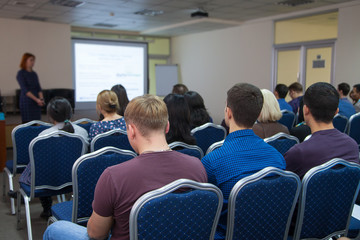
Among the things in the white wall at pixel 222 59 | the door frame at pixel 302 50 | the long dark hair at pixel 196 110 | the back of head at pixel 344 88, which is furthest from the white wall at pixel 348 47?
the long dark hair at pixel 196 110

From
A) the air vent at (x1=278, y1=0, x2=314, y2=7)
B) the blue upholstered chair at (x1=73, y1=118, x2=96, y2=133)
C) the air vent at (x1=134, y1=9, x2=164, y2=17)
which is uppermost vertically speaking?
the air vent at (x1=278, y1=0, x2=314, y2=7)

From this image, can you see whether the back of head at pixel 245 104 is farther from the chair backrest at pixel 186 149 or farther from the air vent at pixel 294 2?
the air vent at pixel 294 2

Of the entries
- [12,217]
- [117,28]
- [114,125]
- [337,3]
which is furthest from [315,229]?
[117,28]

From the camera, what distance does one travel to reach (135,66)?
9.00 m

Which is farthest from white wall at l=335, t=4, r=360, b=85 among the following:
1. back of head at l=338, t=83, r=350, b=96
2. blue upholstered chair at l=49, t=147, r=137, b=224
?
blue upholstered chair at l=49, t=147, r=137, b=224

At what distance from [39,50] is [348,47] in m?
8.27

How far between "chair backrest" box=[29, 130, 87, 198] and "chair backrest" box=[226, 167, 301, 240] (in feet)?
5.24

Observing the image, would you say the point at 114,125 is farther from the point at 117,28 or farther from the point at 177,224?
the point at 117,28

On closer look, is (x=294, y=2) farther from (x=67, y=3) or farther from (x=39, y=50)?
(x=39, y=50)

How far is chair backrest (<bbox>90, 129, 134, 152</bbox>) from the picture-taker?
2675 millimetres

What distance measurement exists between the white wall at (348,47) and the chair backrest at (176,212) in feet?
23.3

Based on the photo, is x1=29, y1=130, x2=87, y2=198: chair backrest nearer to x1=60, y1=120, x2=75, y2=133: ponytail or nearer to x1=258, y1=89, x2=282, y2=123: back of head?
→ x1=60, y1=120, x2=75, y2=133: ponytail

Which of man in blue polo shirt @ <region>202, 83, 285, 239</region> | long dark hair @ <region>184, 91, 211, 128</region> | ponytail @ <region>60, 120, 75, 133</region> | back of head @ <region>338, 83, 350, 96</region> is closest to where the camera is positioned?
man in blue polo shirt @ <region>202, 83, 285, 239</region>

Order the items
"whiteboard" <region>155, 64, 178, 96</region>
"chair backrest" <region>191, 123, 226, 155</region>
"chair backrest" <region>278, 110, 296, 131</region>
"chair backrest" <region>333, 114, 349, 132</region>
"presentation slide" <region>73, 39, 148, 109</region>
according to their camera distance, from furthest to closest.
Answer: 1. "whiteboard" <region>155, 64, 178, 96</region>
2. "presentation slide" <region>73, 39, 148, 109</region>
3. "chair backrest" <region>278, 110, 296, 131</region>
4. "chair backrest" <region>333, 114, 349, 132</region>
5. "chair backrest" <region>191, 123, 226, 155</region>
